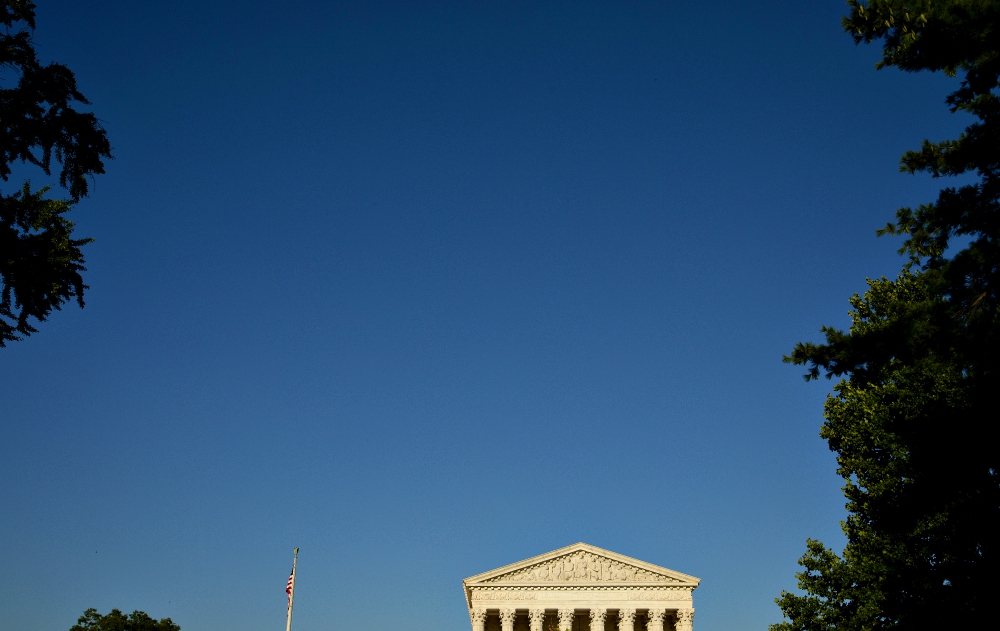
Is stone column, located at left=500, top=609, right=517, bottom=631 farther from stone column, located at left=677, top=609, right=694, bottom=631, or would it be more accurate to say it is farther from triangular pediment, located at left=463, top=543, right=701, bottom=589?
stone column, located at left=677, top=609, right=694, bottom=631

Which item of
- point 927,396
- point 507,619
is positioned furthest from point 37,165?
point 507,619

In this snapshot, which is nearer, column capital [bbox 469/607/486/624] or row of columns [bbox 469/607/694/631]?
row of columns [bbox 469/607/694/631]

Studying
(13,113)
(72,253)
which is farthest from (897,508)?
(13,113)

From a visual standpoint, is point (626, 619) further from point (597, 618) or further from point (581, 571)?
point (581, 571)

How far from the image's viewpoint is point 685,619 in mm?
56562

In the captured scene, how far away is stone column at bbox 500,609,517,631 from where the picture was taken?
56844mm

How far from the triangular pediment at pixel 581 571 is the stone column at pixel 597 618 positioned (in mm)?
2080

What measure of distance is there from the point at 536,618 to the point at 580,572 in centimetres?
479

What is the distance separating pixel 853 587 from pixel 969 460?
11.8m

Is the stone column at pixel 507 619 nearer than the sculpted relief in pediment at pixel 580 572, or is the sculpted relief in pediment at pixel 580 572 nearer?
the stone column at pixel 507 619

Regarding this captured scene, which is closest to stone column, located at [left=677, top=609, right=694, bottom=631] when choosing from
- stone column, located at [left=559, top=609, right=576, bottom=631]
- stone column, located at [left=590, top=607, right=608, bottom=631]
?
stone column, located at [left=590, top=607, right=608, bottom=631]

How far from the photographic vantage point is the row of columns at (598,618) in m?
56.6

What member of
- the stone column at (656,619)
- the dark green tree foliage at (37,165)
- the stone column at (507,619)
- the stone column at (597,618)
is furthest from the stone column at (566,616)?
the dark green tree foliage at (37,165)

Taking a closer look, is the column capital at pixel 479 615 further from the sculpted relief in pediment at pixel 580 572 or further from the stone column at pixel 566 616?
the stone column at pixel 566 616
